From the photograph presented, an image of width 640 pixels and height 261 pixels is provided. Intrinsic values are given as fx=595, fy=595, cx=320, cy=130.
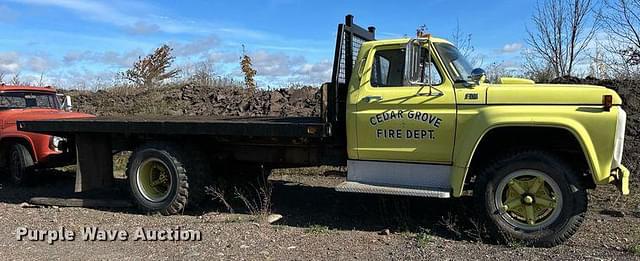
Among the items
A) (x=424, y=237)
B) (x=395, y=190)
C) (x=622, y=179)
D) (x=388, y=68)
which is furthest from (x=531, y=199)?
(x=388, y=68)

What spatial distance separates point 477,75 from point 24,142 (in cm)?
766

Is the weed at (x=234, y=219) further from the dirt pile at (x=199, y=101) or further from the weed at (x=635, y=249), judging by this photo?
the dirt pile at (x=199, y=101)

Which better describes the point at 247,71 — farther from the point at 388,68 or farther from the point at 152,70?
the point at 388,68

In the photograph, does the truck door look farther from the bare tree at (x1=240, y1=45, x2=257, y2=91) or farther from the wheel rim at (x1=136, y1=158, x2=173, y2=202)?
the bare tree at (x1=240, y1=45, x2=257, y2=91)

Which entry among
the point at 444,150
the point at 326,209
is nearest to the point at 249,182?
the point at 326,209

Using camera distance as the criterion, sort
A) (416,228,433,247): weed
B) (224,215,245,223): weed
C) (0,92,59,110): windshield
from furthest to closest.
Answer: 1. (0,92,59,110): windshield
2. (224,215,245,223): weed
3. (416,228,433,247): weed

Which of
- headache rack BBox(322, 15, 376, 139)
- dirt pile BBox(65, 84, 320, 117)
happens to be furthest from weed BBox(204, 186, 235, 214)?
dirt pile BBox(65, 84, 320, 117)

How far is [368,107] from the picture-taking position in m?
6.35

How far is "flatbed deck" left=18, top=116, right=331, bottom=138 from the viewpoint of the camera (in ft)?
21.5

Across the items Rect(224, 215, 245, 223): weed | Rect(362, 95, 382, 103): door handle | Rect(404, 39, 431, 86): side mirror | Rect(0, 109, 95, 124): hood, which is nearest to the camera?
Rect(404, 39, 431, 86): side mirror

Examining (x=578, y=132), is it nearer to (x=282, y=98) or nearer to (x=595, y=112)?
(x=595, y=112)

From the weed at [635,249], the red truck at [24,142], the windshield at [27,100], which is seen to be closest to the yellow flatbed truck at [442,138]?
the weed at [635,249]

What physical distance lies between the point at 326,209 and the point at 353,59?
203 cm

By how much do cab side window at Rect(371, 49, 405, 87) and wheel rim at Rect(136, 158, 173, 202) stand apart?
2980 millimetres
